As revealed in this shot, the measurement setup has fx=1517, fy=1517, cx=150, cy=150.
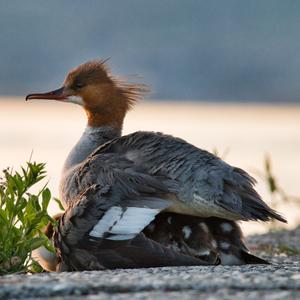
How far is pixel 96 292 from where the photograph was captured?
22.7 ft

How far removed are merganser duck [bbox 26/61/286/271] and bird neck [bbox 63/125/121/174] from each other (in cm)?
95

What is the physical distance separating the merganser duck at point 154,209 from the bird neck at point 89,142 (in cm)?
95

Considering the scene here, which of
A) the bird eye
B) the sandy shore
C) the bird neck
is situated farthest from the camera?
the sandy shore

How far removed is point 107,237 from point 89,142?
1.81m

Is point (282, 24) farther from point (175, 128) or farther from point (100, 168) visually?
point (100, 168)

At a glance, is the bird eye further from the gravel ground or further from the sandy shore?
the gravel ground

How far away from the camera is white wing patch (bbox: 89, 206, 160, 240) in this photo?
8331 millimetres

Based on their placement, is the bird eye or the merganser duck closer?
the merganser duck

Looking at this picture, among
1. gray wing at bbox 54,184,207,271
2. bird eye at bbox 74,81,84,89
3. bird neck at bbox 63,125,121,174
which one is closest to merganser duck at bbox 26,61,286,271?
gray wing at bbox 54,184,207,271

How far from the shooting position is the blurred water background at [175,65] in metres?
17.0

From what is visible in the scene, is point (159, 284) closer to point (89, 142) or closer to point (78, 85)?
point (89, 142)

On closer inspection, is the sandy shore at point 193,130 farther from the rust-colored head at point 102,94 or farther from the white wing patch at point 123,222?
the white wing patch at point 123,222

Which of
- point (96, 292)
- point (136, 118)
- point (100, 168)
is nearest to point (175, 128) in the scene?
point (136, 118)

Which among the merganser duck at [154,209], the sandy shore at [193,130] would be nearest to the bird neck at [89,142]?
the merganser duck at [154,209]
